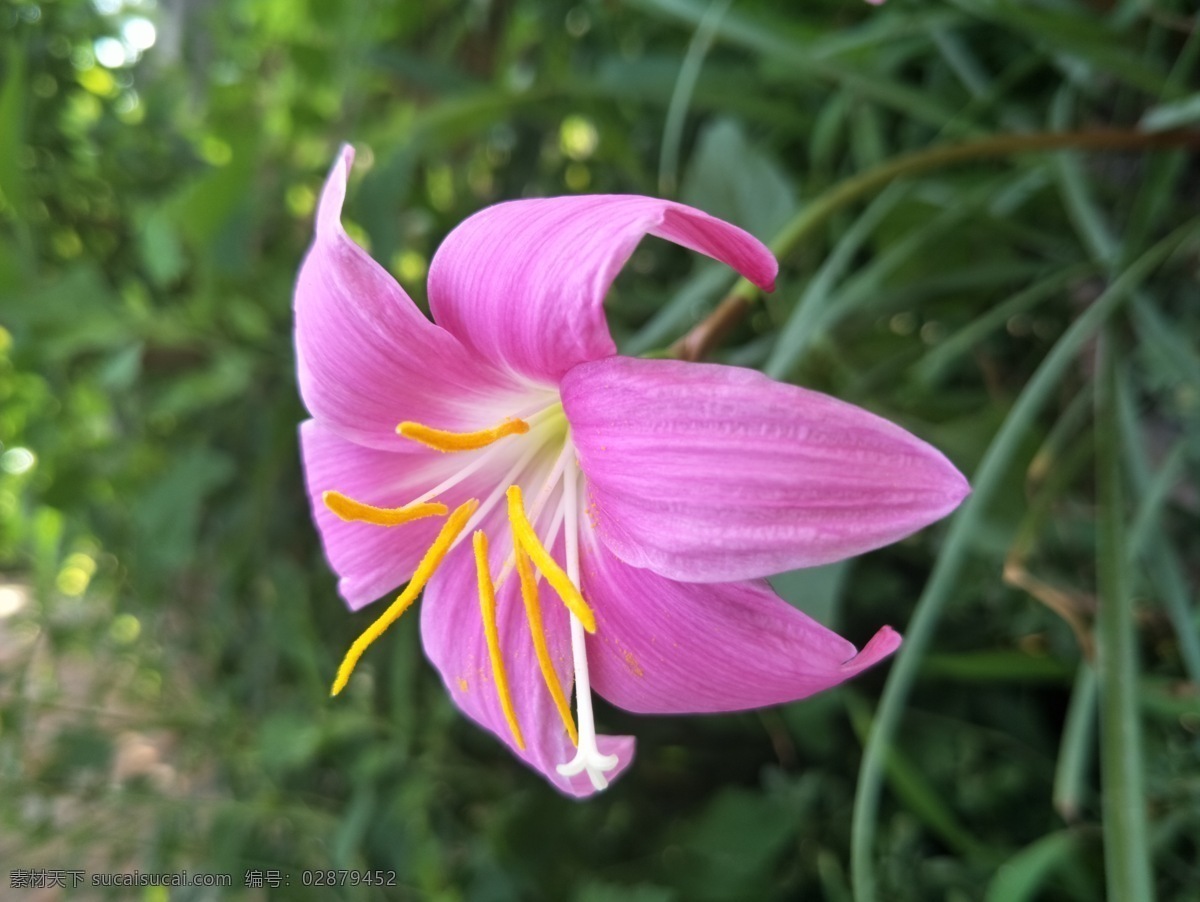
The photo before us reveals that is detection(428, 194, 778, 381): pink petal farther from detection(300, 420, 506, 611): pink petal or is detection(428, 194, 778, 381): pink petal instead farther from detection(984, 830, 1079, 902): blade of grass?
detection(984, 830, 1079, 902): blade of grass

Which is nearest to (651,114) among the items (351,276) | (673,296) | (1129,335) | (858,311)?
(673,296)

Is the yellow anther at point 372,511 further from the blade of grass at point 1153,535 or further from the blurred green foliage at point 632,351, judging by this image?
the blade of grass at point 1153,535

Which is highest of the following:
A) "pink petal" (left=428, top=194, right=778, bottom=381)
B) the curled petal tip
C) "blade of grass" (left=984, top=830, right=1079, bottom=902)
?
"pink petal" (left=428, top=194, right=778, bottom=381)

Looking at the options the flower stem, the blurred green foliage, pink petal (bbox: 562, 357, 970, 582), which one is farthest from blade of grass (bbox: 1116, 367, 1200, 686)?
pink petal (bbox: 562, 357, 970, 582)

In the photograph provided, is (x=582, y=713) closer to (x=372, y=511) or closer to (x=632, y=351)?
(x=372, y=511)

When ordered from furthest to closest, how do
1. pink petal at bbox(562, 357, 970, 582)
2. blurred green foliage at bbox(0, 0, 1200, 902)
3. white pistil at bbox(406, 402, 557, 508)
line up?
blurred green foliage at bbox(0, 0, 1200, 902), white pistil at bbox(406, 402, 557, 508), pink petal at bbox(562, 357, 970, 582)

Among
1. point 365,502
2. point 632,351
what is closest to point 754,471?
point 365,502
